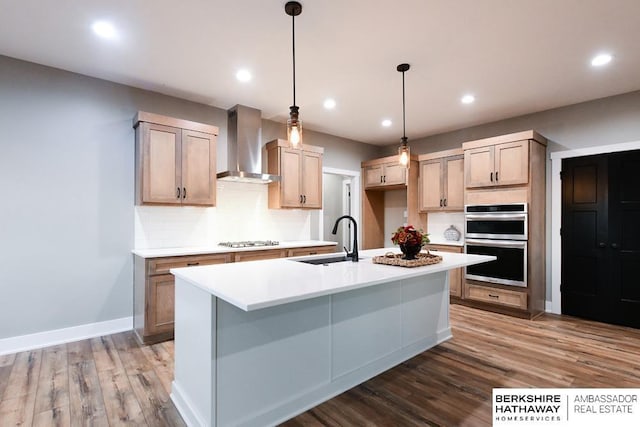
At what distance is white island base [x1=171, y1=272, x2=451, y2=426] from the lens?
5.83 feet

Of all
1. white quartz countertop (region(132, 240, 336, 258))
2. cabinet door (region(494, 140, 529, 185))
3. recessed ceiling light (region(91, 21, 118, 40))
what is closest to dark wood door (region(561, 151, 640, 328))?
cabinet door (region(494, 140, 529, 185))

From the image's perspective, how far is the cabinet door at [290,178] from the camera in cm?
457

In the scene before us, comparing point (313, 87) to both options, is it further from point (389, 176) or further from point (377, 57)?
point (389, 176)

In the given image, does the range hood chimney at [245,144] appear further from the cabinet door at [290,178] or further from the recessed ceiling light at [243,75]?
the recessed ceiling light at [243,75]

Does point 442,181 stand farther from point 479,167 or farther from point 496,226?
point 496,226

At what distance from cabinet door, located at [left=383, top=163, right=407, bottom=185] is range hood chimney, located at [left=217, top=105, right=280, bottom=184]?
2.19 meters

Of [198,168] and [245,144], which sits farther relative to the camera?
[245,144]

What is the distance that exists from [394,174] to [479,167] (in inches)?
58.0

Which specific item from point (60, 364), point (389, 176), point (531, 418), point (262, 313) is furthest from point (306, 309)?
point (389, 176)

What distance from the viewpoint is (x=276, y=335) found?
197cm

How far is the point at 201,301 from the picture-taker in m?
1.84

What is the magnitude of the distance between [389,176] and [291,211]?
74.4 inches

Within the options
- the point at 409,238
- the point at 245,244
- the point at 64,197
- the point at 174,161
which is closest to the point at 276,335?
the point at 409,238

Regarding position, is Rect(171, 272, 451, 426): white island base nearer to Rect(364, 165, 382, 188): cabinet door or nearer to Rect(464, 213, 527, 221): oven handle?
Rect(464, 213, 527, 221): oven handle
